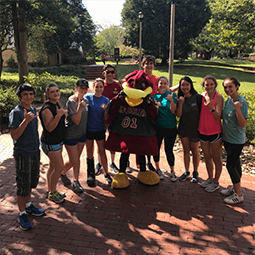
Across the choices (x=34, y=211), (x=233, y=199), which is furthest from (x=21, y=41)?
(x=233, y=199)

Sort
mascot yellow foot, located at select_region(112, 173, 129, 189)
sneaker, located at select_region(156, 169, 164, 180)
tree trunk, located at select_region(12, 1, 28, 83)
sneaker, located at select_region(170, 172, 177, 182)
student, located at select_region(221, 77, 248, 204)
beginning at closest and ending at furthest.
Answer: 1. student, located at select_region(221, 77, 248, 204)
2. mascot yellow foot, located at select_region(112, 173, 129, 189)
3. sneaker, located at select_region(170, 172, 177, 182)
4. sneaker, located at select_region(156, 169, 164, 180)
5. tree trunk, located at select_region(12, 1, 28, 83)

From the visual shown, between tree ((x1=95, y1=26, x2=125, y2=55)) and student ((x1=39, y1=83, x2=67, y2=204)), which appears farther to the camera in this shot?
tree ((x1=95, y1=26, x2=125, y2=55))

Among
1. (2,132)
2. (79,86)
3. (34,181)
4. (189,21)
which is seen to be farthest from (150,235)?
(189,21)

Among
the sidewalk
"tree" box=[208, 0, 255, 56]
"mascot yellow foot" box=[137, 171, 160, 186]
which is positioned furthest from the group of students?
"tree" box=[208, 0, 255, 56]

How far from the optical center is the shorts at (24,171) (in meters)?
3.49

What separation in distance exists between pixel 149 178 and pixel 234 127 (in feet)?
6.30

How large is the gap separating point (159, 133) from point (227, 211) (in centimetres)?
184

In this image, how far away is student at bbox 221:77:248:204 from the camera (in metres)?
3.88

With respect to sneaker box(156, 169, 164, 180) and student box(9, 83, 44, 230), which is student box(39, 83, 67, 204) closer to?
student box(9, 83, 44, 230)

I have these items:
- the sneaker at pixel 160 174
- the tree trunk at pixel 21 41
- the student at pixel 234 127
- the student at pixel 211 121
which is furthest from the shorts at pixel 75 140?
the tree trunk at pixel 21 41

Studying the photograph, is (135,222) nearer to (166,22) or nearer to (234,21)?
(166,22)

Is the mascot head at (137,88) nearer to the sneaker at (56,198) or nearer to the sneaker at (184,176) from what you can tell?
the sneaker at (184,176)

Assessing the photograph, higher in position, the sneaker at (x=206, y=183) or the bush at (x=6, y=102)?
the bush at (x=6, y=102)

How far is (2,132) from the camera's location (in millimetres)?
9008
